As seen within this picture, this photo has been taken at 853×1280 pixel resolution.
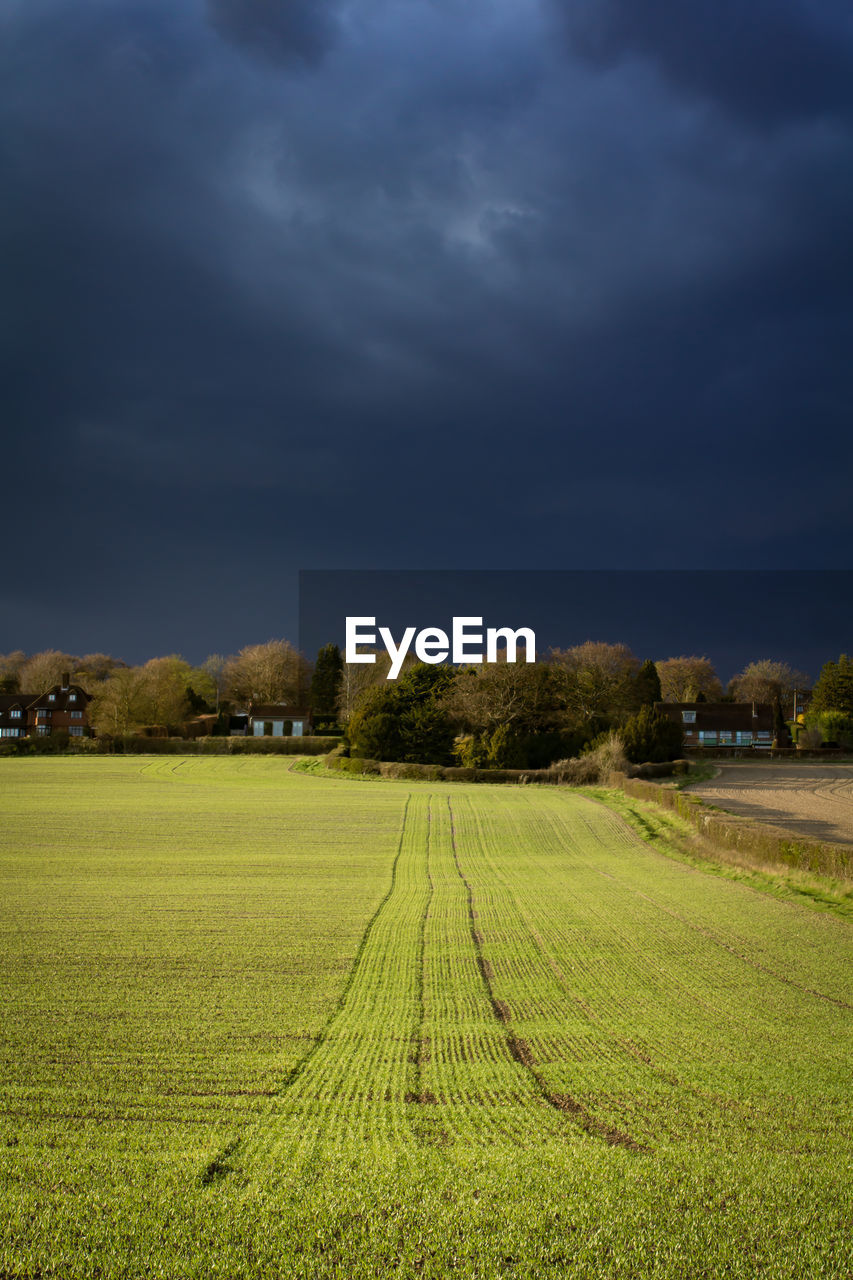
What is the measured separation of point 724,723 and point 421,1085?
90065 mm

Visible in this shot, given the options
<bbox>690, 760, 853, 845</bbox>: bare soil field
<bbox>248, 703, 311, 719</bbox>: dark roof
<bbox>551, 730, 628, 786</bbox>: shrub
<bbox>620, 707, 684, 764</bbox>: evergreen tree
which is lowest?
<bbox>690, 760, 853, 845</bbox>: bare soil field

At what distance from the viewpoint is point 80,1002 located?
6.54m

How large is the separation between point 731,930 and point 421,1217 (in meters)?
7.68

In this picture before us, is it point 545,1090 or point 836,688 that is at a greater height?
point 836,688

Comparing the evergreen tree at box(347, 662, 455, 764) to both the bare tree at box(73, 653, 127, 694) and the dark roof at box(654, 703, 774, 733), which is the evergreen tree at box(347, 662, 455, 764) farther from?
the bare tree at box(73, 653, 127, 694)

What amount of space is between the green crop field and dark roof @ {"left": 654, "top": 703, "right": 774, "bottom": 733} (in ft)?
261

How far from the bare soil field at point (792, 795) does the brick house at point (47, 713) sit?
74995 millimetres

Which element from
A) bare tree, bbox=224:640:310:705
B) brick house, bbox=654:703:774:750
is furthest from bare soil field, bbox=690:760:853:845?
bare tree, bbox=224:640:310:705

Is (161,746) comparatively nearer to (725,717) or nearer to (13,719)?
(13,719)

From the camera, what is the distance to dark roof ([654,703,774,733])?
87.5m

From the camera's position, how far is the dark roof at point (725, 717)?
287ft

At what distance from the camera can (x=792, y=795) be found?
134 feet

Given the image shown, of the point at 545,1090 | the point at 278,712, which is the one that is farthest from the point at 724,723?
the point at 545,1090
